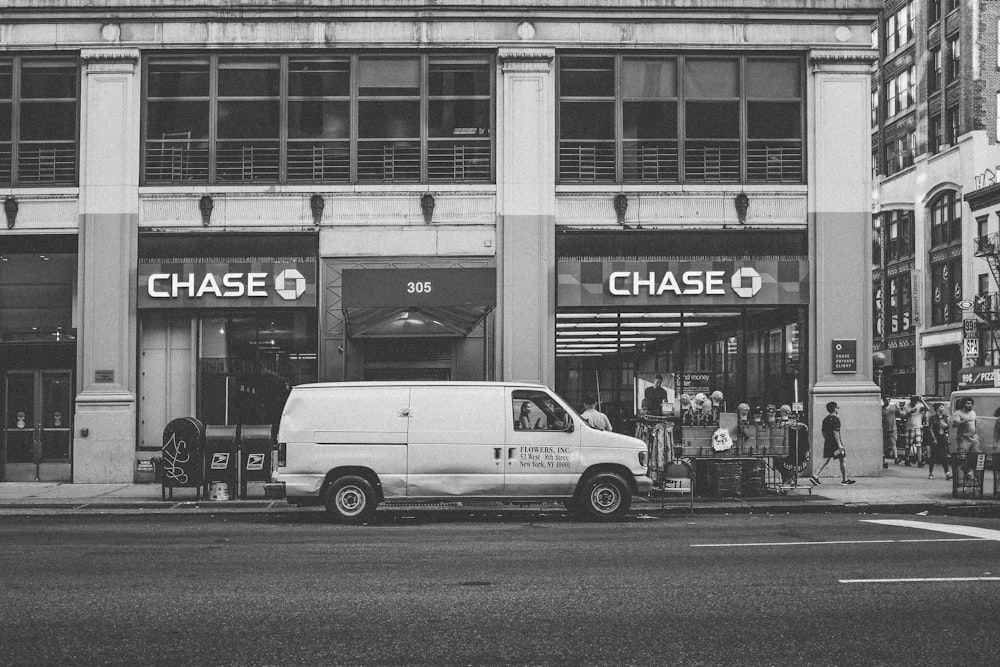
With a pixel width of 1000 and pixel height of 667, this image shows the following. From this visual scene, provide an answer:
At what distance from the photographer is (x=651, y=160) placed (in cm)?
2267

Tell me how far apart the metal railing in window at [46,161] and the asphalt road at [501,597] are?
36.1 feet

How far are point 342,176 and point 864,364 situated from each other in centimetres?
1134

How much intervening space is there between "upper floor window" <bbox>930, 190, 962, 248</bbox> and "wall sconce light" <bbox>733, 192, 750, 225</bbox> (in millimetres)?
33530

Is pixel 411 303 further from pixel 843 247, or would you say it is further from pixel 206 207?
pixel 843 247

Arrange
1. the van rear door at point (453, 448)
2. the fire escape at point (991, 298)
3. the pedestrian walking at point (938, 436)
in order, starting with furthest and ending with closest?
1. the fire escape at point (991, 298)
2. the pedestrian walking at point (938, 436)
3. the van rear door at point (453, 448)

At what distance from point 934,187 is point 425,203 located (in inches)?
1557

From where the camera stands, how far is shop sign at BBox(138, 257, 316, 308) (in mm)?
21828

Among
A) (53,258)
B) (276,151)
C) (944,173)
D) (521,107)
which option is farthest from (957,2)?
(53,258)

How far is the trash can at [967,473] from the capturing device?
18.3 m

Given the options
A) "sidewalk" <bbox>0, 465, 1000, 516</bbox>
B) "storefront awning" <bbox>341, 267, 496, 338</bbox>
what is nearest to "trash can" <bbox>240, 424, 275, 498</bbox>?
"sidewalk" <bbox>0, 465, 1000, 516</bbox>

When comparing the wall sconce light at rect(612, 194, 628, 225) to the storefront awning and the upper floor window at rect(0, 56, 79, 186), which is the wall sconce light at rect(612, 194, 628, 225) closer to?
the storefront awning

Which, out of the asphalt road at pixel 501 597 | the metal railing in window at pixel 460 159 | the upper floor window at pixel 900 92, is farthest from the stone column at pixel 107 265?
the upper floor window at pixel 900 92

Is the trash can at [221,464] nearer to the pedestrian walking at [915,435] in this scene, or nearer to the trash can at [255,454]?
the trash can at [255,454]

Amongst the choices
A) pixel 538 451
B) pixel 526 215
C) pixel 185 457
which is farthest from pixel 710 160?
pixel 185 457
